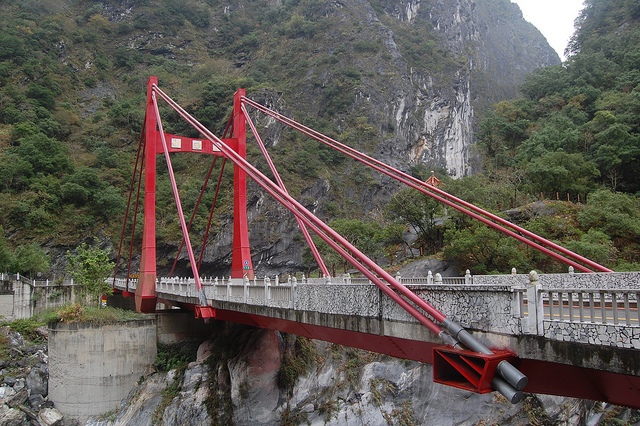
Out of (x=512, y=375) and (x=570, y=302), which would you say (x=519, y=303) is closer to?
(x=570, y=302)

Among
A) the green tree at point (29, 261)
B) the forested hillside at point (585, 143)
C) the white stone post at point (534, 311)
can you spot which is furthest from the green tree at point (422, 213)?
the white stone post at point (534, 311)

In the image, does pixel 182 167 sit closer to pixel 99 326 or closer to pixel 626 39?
pixel 99 326

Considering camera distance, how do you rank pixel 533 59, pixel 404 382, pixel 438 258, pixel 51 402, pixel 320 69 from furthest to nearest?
pixel 533 59, pixel 320 69, pixel 438 258, pixel 51 402, pixel 404 382

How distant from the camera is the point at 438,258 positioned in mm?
34344

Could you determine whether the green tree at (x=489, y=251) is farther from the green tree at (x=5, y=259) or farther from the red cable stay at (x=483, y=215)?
the green tree at (x=5, y=259)

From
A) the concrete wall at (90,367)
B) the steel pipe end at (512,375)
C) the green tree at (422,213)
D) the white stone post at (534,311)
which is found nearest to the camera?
A: the steel pipe end at (512,375)

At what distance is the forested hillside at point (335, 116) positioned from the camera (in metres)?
37.5

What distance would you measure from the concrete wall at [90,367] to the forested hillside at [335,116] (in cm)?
1878

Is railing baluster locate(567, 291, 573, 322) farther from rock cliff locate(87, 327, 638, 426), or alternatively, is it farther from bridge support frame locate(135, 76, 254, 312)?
bridge support frame locate(135, 76, 254, 312)

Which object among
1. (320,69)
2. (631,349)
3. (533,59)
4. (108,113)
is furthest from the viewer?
(533,59)

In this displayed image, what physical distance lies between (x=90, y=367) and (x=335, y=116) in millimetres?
54006

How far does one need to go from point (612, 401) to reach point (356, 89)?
67.5 meters

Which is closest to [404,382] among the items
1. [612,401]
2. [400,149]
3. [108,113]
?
[612,401]

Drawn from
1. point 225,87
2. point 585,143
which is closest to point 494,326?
point 585,143
